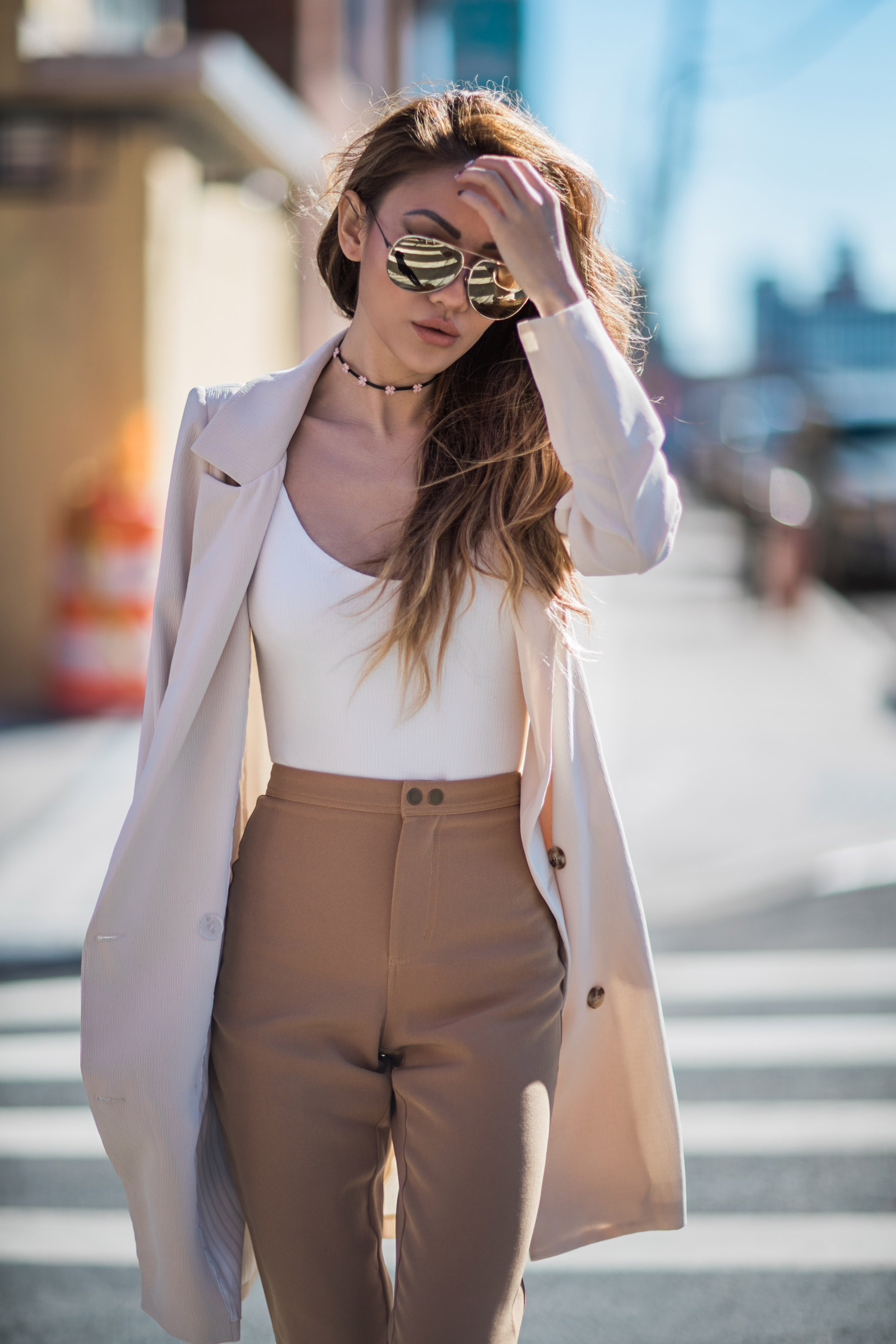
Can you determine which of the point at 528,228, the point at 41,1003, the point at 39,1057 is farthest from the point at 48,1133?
the point at 528,228

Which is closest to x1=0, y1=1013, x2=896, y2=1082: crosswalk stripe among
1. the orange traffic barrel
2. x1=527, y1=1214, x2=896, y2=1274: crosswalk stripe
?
x1=527, y1=1214, x2=896, y2=1274: crosswalk stripe

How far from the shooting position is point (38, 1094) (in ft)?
14.6

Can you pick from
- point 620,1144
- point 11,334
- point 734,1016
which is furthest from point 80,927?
point 11,334

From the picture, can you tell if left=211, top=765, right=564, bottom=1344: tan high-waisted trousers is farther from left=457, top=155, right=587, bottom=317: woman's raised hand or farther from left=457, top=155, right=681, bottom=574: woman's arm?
left=457, top=155, right=587, bottom=317: woman's raised hand

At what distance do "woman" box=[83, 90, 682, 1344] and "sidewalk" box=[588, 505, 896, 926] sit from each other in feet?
1.14

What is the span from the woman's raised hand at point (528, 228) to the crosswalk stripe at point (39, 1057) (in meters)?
3.48

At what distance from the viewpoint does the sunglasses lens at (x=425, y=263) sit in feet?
6.64

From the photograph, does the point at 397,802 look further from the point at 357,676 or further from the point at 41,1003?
the point at 41,1003

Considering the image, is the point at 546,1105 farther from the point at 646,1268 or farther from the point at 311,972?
the point at 646,1268

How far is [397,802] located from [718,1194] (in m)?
2.38

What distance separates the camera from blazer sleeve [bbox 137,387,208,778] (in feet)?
7.04

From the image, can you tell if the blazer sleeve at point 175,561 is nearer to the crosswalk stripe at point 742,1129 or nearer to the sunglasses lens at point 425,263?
the sunglasses lens at point 425,263

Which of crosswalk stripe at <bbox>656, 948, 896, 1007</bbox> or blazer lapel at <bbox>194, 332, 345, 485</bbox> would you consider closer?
blazer lapel at <bbox>194, 332, 345, 485</bbox>

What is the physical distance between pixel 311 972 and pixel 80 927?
4036mm
